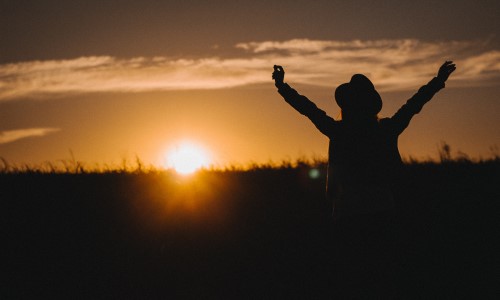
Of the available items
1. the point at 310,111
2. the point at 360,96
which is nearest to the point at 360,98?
the point at 360,96

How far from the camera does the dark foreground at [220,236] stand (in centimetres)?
830

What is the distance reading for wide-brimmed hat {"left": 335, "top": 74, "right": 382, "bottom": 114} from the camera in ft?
18.6

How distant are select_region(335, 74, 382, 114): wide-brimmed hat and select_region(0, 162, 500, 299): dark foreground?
837 millimetres

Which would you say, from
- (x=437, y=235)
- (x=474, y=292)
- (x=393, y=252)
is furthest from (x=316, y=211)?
(x=393, y=252)

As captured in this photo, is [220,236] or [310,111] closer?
[310,111]

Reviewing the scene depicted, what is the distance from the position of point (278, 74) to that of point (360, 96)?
0.91 meters

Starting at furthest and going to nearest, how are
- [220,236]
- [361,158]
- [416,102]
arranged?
[220,236] → [416,102] → [361,158]

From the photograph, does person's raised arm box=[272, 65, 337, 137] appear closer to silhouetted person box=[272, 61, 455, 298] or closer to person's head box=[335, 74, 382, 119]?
silhouetted person box=[272, 61, 455, 298]

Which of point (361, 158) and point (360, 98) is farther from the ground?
point (360, 98)

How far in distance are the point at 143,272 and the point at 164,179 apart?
421 centimetres

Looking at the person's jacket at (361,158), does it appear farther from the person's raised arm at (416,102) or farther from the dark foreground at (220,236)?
the dark foreground at (220,236)

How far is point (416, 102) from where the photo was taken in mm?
5867

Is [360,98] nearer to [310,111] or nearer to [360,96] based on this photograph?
[360,96]

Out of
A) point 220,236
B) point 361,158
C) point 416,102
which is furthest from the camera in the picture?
point 220,236
